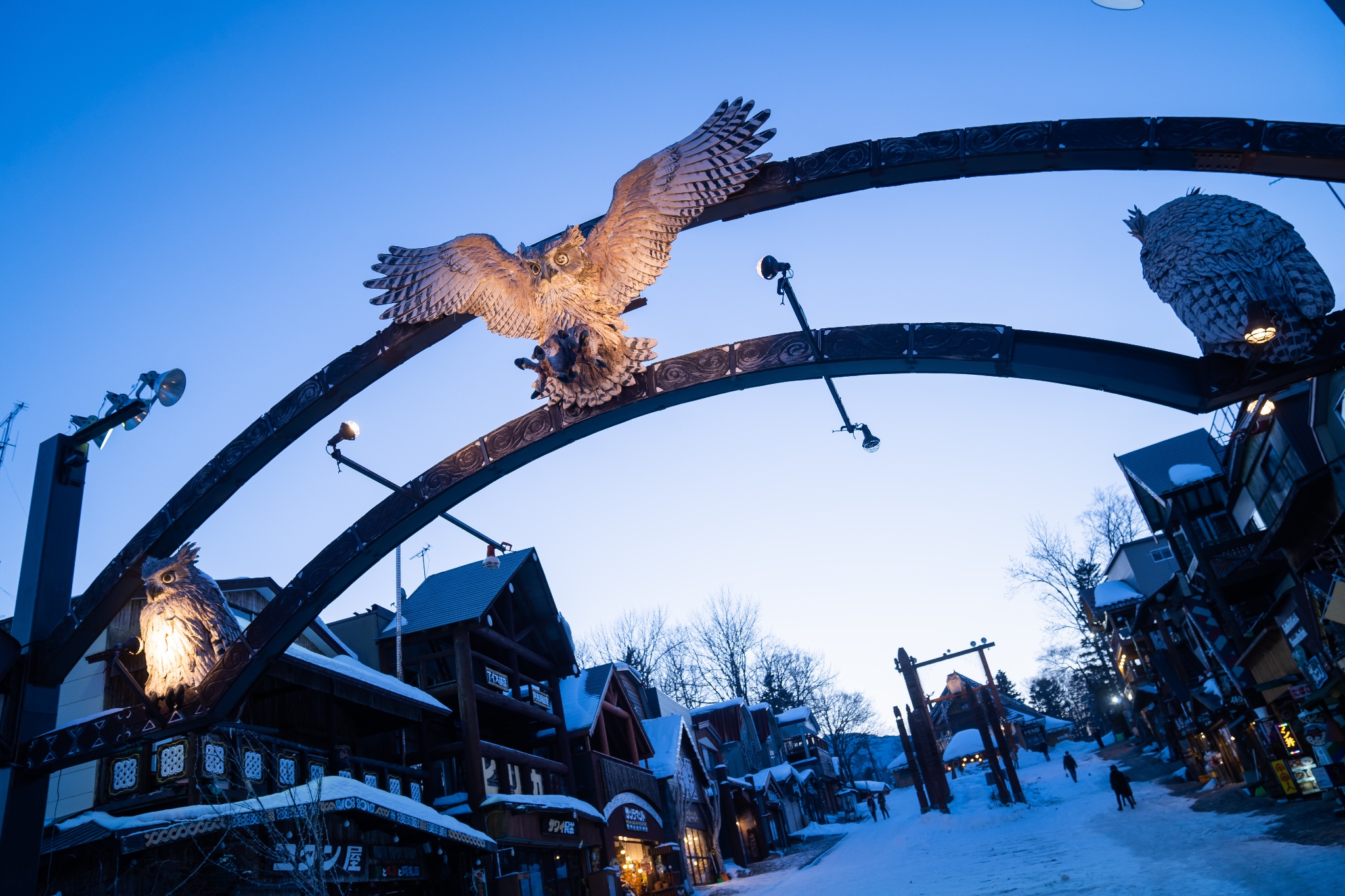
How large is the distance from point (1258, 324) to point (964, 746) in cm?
5868

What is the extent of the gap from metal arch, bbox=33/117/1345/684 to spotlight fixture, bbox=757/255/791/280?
1.20 feet

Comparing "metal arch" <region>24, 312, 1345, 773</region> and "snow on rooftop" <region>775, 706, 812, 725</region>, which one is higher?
"snow on rooftop" <region>775, 706, 812, 725</region>

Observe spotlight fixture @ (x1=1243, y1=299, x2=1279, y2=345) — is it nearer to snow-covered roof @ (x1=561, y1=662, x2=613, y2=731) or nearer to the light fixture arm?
the light fixture arm

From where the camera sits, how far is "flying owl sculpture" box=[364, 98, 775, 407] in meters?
5.34

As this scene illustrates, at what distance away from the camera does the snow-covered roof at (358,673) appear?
1281 centimetres

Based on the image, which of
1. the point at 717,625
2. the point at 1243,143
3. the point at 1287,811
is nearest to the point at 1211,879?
the point at 1287,811

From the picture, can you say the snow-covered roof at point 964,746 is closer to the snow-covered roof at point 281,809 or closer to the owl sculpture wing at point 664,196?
the snow-covered roof at point 281,809

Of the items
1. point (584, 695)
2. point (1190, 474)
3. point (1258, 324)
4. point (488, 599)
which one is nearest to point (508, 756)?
point (488, 599)

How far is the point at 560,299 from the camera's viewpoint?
5746 millimetres

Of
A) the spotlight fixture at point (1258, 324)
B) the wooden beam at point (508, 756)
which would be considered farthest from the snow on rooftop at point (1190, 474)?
the spotlight fixture at point (1258, 324)

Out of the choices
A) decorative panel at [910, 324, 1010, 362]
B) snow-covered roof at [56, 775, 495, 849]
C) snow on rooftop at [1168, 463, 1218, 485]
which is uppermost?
snow on rooftop at [1168, 463, 1218, 485]

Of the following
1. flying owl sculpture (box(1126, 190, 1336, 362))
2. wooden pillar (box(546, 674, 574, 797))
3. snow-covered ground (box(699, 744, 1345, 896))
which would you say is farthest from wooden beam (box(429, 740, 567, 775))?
flying owl sculpture (box(1126, 190, 1336, 362))

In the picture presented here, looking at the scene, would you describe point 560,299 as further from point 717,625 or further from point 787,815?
point 717,625

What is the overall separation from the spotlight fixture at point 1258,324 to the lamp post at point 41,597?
25.6 feet
